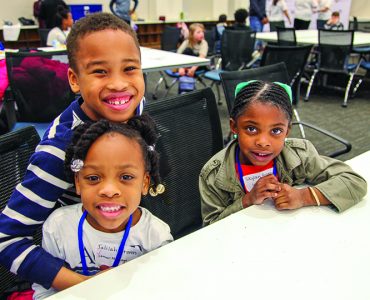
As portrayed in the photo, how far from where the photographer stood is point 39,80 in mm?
2234

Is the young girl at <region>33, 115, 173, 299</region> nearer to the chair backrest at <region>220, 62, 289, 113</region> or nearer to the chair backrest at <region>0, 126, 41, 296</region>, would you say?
the chair backrest at <region>0, 126, 41, 296</region>

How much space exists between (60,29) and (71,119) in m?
3.76

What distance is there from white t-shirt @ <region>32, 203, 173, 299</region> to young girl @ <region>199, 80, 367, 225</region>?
30 centimetres

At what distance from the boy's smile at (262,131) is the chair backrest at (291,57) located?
1.70 metres

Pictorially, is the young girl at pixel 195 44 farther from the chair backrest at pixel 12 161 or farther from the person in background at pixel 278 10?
the chair backrest at pixel 12 161

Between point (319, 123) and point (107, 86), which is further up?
point (107, 86)

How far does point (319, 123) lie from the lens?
425cm

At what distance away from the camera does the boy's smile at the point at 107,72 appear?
89cm

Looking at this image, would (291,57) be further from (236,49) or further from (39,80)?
(39,80)

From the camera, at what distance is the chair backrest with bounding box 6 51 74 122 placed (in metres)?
2.20

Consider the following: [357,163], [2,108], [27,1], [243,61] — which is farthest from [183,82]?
[27,1]

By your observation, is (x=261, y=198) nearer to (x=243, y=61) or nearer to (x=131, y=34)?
(x=131, y=34)

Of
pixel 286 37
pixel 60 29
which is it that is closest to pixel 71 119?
pixel 60 29

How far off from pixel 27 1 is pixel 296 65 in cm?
683
